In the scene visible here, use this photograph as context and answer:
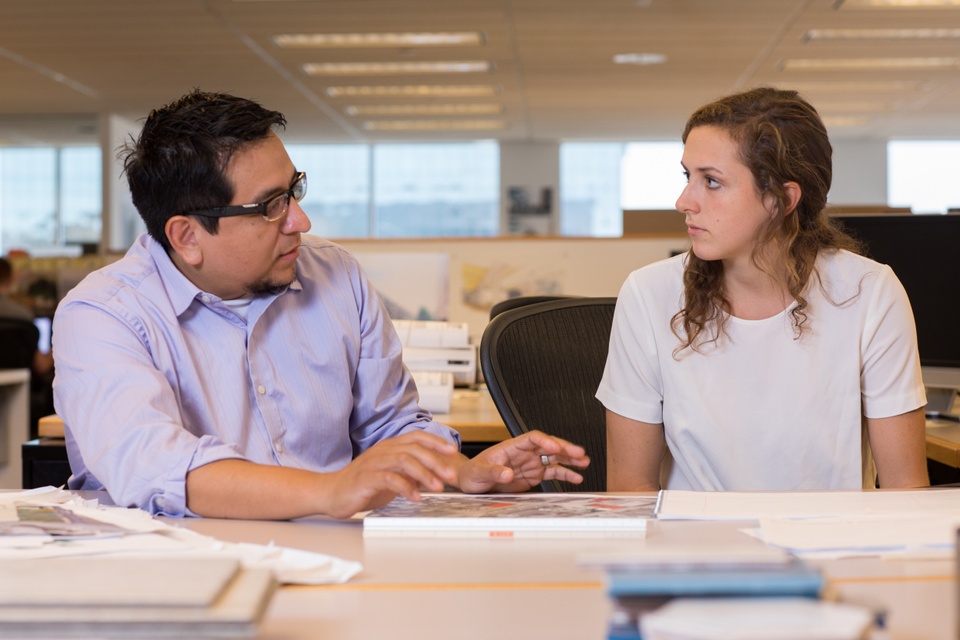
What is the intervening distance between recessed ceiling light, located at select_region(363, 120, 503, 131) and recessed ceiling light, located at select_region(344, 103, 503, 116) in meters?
0.43

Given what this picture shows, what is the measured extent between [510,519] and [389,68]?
24.7ft

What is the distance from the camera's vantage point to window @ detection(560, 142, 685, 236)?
1222cm

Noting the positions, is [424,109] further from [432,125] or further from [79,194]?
[79,194]

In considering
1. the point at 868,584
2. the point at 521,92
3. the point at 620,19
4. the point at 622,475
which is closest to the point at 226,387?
the point at 622,475

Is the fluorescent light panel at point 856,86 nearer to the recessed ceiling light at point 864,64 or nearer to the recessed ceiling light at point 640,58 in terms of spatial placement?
the recessed ceiling light at point 864,64

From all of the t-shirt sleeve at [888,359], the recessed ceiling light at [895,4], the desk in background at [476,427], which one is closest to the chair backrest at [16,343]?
the desk in background at [476,427]

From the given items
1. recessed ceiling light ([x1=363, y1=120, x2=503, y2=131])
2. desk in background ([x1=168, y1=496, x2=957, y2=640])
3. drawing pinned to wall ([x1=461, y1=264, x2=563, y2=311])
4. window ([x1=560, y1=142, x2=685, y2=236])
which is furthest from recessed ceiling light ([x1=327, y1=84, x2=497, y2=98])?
desk in background ([x1=168, y1=496, x2=957, y2=640])

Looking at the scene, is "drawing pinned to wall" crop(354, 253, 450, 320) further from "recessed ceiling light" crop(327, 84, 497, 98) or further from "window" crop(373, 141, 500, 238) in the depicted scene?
"window" crop(373, 141, 500, 238)

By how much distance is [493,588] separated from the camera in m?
0.92

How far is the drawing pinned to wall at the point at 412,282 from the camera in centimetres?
335

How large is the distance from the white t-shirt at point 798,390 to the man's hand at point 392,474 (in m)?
0.63

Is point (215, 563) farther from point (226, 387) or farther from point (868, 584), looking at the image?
point (226, 387)

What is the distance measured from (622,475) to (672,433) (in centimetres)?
11

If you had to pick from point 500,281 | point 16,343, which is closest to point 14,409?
point 16,343
